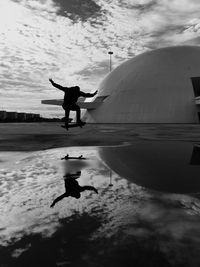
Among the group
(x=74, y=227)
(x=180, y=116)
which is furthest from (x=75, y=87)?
(x=180, y=116)

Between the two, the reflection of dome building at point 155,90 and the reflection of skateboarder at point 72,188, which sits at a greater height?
the reflection of dome building at point 155,90

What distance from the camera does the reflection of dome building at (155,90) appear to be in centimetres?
4478

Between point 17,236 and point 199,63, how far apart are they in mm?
52477

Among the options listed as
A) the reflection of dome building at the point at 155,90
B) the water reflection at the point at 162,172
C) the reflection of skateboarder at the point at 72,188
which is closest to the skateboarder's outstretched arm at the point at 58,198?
the reflection of skateboarder at the point at 72,188

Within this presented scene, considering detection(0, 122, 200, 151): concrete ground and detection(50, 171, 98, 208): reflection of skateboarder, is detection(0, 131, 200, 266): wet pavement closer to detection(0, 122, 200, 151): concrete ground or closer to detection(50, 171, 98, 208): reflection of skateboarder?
detection(50, 171, 98, 208): reflection of skateboarder

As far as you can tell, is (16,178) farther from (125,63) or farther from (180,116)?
(125,63)

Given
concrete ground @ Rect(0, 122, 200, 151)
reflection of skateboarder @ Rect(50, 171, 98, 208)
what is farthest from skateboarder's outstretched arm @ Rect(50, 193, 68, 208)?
concrete ground @ Rect(0, 122, 200, 151)

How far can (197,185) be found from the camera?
3879mm

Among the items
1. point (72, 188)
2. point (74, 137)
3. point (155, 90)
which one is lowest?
point (74, 137)

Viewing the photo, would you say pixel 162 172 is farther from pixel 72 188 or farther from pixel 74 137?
pixel 74 137

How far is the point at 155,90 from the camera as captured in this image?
46.4 m

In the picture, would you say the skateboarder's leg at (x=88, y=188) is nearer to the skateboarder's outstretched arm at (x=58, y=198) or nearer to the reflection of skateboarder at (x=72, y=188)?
the reflection of skateboarder at (x=72, y=188)

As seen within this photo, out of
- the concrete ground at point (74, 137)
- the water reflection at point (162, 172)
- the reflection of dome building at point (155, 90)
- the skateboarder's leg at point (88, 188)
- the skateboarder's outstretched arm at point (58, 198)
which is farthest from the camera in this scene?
the reflection of dome building at point (155, 90)

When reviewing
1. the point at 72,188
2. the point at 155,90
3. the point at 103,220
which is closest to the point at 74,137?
the point at 72,188
